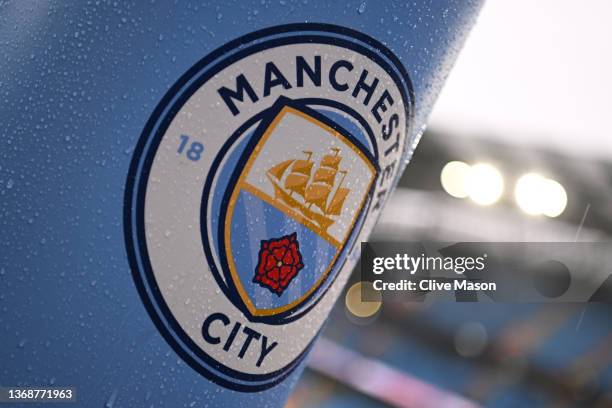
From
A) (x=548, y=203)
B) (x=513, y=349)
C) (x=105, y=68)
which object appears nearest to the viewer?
(x=105, y=68)

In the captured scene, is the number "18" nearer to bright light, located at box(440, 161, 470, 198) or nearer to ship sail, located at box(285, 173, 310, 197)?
ship sail, located at box(285, 173, 310, 197)

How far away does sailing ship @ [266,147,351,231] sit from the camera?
47 centimetres

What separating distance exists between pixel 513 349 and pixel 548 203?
1499mm

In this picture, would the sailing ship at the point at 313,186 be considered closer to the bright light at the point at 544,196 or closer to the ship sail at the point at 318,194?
the ship sail at the point at 318,194

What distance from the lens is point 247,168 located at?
1.49 ft

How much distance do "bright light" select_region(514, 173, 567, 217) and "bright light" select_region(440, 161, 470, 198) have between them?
20.1 inches

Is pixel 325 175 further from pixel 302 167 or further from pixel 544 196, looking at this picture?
pixel 544 196

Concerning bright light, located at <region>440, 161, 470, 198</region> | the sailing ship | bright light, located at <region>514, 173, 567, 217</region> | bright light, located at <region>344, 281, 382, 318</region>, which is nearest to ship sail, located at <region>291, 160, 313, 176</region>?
the sailing ship

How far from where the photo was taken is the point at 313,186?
1.58 ft

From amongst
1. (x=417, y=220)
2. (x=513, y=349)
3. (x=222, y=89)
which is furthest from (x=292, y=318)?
(x=513, y=349)

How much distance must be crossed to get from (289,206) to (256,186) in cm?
3

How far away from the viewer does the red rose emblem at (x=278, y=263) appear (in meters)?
0.47

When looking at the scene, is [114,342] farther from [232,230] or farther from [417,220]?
[417,220]

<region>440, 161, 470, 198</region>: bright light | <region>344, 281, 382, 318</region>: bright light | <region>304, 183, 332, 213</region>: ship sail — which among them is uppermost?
<region>440, 161, 470, 198</region>: bright light
